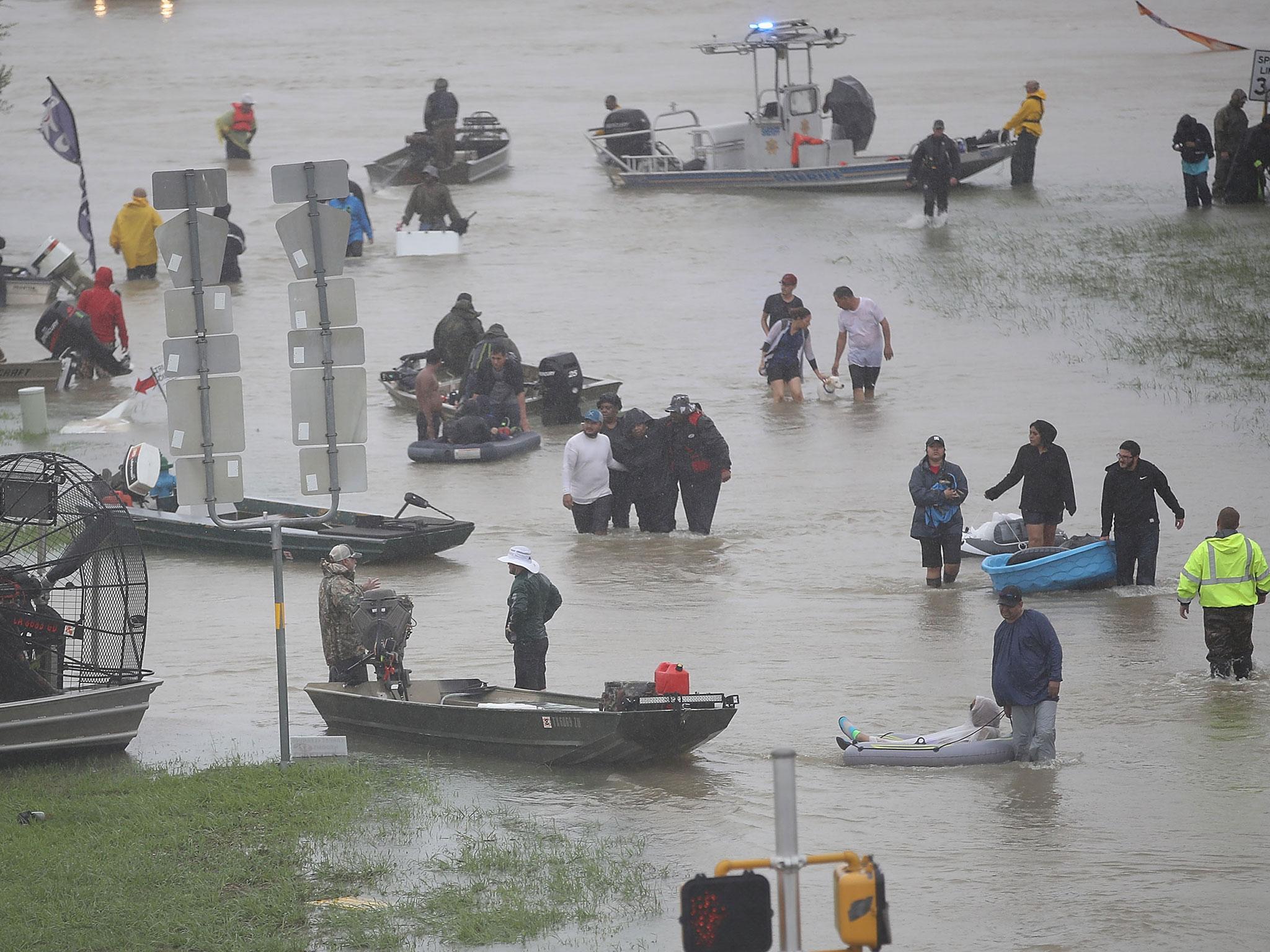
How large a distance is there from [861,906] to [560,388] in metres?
17.8

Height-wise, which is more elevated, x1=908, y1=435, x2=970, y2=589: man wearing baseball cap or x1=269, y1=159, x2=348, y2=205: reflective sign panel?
x1=269, y1=159, x2=348, y2=205: reflective sign panel

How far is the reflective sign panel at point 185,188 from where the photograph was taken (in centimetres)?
1045

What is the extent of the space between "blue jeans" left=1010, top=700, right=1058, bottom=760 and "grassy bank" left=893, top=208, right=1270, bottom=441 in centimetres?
1167

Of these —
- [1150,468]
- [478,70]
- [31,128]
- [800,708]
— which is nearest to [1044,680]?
[800,708]

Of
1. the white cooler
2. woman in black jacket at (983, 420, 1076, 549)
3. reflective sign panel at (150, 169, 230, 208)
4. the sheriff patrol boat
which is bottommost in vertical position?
woman in black jacket at (983, 420, 1076, 549)

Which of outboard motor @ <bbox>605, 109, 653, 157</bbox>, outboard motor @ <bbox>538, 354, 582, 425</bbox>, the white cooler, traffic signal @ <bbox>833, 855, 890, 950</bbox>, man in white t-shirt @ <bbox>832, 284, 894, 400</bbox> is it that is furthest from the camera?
outboard motor @ <bbox>605, 109, 653, 157</bbox>

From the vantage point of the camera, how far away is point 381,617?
12.8 meters

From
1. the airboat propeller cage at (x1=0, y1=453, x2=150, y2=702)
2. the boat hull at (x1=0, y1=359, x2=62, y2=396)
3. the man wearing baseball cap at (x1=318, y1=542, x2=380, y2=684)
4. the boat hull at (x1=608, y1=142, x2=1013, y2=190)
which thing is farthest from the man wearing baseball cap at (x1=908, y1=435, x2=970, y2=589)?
the boat hull at (x1=608, y1=142, x2=1013, y2=190)

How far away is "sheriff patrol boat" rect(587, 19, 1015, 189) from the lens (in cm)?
3619

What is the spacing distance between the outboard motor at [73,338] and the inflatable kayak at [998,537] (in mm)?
14491

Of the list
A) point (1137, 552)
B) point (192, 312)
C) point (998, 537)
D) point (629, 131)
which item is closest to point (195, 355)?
point (192, 312)

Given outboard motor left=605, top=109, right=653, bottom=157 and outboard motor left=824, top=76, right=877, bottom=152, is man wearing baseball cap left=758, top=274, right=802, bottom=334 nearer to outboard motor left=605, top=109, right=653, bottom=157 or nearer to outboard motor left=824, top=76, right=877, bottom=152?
outboard motor left=824, top=76, right=877, bottom=152

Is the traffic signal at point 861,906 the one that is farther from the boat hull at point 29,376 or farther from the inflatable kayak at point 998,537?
the boat hull at point 29,376

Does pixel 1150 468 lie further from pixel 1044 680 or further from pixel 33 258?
pixel 33 258
